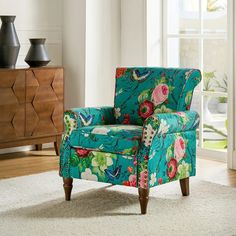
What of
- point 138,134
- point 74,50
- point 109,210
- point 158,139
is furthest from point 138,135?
point 74,50

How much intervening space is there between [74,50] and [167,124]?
2.38 metres

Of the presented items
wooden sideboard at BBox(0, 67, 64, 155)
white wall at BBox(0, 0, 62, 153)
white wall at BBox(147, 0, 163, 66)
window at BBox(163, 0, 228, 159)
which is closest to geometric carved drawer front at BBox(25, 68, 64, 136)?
wooden sideboard at BBox(0, 67, 64, 155)

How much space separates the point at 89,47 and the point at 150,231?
2.81m

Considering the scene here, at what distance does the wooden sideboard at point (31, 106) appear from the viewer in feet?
18.3

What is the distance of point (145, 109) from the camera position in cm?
457

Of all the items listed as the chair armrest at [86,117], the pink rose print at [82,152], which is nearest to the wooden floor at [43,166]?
the chair armrest at [86,117]

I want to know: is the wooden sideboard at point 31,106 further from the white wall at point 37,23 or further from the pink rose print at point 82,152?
the pink rose print at point 82,152

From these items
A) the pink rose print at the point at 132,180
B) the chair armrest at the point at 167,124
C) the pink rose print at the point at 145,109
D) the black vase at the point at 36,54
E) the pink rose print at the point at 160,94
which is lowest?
the pink rose print at the point at 132,180

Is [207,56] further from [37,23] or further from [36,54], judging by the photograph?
[37,23]

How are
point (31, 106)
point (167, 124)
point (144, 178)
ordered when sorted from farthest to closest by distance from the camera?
point (31, 106) < point (167, 124) < point (144, 178)

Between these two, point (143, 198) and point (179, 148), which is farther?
point (179, 148)

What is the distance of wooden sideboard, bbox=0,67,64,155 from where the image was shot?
5.57 m

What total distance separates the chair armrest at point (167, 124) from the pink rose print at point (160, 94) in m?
0.22

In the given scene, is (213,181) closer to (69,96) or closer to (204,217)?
(204,217)
